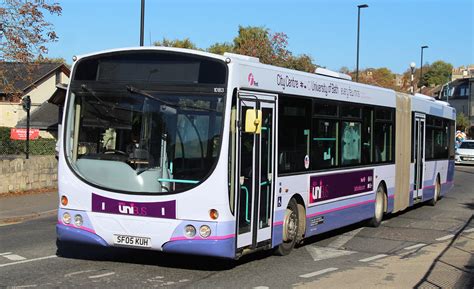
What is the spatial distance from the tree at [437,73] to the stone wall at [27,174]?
11240cm

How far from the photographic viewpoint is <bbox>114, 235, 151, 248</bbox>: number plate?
7.21 meters

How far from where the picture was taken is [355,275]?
7.76 m

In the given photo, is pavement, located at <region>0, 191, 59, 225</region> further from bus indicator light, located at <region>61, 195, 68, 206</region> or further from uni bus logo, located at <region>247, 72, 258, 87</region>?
uni bus logo, located at <region>247, 72, 258, 87</region>

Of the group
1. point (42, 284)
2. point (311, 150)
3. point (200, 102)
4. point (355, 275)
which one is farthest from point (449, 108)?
point (42, 284)

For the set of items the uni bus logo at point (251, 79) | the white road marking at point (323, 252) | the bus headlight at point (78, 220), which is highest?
Answer: the uni bus logo at point (251, 79)

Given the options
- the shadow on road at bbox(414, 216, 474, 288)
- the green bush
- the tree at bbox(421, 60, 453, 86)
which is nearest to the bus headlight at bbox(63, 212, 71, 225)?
the shadow on road at bbox(414, 216, 474, 288)

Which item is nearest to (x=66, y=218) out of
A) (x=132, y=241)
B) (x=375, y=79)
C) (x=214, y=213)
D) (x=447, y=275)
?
(x=132, y=241)

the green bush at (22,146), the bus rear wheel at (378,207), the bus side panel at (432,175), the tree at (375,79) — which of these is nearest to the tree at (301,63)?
the tree at (375,79)

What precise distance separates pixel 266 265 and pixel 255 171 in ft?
4.72

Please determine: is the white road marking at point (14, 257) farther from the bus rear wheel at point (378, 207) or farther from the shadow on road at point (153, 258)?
the bus rear wheel at point (378, 207)

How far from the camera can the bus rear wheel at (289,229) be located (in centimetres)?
872

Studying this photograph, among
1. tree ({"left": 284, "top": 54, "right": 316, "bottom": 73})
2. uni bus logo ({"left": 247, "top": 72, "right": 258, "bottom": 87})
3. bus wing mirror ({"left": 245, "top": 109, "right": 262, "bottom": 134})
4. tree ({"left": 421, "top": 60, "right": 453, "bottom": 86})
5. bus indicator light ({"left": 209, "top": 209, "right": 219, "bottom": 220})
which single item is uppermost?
tree ({"left": 421, "top": 60, "right": 453, "bottom": 86})

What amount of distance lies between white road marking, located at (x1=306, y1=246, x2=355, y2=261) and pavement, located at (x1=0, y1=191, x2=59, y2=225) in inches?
281

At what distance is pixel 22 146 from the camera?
23.4m
